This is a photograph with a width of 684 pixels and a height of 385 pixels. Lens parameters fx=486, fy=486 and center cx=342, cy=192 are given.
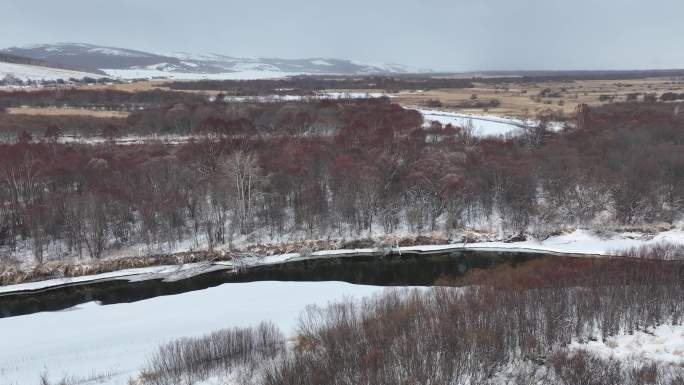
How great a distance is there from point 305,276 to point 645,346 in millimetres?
22414

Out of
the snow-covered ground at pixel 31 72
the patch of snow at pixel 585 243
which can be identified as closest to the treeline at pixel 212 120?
the patch of snow at pixel 585 243

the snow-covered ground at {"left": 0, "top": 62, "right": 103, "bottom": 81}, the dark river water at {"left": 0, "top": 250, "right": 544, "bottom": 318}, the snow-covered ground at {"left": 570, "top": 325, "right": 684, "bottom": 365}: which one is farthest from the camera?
the snow-covered ground at {"left": 0, "top": 62, "right": 103, "bottom": 81}

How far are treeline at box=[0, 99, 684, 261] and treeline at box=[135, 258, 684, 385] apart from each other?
1907cm

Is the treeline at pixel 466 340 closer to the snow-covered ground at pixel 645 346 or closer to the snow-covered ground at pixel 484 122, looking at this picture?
the snow-covered ground at pixel 645 346

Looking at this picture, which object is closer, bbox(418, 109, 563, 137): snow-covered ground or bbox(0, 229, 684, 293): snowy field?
bbox(0, 229, 684, 293): snowy field

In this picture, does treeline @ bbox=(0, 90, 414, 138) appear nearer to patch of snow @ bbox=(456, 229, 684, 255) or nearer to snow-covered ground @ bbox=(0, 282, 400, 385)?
patch of snow @ bbox=(456, 229, 684, 255)

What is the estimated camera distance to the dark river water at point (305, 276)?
3269cm

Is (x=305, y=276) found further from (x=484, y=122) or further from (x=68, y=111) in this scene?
(x=68, y=111)

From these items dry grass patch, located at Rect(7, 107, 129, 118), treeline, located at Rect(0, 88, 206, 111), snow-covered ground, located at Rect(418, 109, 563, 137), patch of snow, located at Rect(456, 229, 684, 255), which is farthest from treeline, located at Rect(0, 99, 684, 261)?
treeline, located at Rect(0, 88, 206, 111)

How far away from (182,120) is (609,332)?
252 ft

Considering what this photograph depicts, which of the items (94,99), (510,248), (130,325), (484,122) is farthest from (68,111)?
(510,248)

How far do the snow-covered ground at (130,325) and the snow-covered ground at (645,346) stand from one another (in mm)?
14088

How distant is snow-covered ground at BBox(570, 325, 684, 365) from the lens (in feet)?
60.9

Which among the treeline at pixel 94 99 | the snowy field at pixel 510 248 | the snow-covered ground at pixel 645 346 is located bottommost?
the snowy field at pixel 510 248
